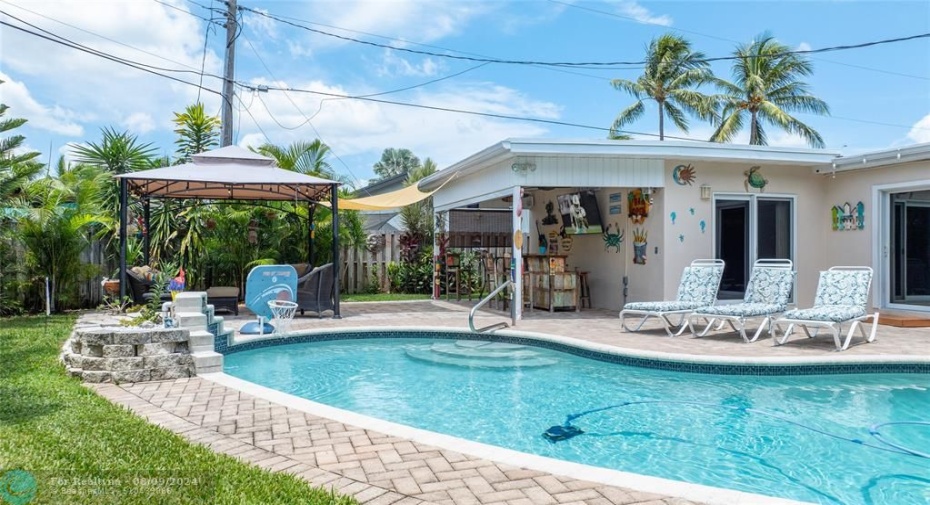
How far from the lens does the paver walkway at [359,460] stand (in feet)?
9.66

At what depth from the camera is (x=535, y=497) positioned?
9.61 ft

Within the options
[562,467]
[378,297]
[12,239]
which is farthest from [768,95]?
[562,467]

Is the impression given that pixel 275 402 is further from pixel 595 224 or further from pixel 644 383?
pixel 595 224

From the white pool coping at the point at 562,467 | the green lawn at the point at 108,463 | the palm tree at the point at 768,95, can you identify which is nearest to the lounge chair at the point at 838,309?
the white pool coping at the point at 562,467

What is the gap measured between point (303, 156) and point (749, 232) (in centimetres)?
955

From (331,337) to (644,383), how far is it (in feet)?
15.1

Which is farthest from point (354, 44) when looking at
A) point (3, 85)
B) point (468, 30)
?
point (3, 85)

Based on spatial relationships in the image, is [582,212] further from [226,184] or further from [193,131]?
[193,131]

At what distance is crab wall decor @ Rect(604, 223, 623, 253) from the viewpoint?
11.9 metres

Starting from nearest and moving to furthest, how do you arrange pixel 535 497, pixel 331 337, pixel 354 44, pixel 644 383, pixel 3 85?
pixel 535 497, pixel 644 383, pixel 3 85, pixel 331 337, pixel 354 44

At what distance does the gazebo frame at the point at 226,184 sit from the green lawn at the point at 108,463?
17.0ft

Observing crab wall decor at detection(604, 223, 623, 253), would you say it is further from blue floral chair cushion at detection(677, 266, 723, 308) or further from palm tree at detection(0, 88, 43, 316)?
palm tree at detection(0, 88, 43, 316)

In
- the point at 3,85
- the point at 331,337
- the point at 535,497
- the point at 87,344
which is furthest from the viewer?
the point at 331,337

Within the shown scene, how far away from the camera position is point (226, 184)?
33.9 ft
